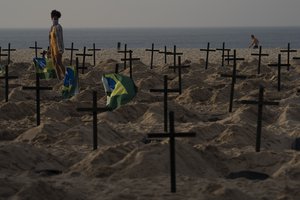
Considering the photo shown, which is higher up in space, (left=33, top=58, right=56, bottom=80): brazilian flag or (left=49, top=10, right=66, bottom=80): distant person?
(left=49, top=10, right=66, bottom=80): distant person

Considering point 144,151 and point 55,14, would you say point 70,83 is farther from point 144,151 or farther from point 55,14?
point 144,151

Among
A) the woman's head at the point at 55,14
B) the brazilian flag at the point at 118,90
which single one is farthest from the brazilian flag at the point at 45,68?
the brazilian flag at the point at 118,90

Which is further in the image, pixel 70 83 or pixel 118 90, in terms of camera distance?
pixel 70 83

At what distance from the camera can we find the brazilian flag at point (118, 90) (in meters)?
14.4

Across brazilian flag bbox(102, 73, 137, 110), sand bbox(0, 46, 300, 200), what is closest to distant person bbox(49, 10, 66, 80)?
sand bbox(0, 46, 300, 200)

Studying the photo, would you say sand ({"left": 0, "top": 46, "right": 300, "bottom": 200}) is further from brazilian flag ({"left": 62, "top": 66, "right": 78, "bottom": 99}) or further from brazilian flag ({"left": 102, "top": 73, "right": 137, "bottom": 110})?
brazilian flag ({"left": 102, "top": 73, "right": 137, "bottom": 110})

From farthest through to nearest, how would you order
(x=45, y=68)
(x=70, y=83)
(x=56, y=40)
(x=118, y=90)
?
(x=45, y=68)
(x=56, y=40)
(x=70, y=83)
(x=118, y=90)

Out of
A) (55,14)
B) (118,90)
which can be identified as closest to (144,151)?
(118,90)

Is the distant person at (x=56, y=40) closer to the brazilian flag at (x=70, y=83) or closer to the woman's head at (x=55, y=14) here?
the woman's head at (x=55, y=14)

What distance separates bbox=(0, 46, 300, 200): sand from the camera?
870cm

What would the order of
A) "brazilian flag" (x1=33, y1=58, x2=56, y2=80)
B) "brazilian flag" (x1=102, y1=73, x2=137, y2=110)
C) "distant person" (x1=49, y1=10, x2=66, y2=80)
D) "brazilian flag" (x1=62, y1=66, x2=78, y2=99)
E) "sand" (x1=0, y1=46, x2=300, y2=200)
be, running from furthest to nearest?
"brazilian flag" (x1=33, y1=58, x2=56, y2=80)
"distant person" (x1=49, y1=10, x2=66, y2=80)
"brazilian flag" (x1=62, y1=66, x2=78, y2=99)
"brazilian flag" (x1=102, y1=73, x2=137, y2=110)
"sand" (x1=0, y1=46, x2=300, y2=200)

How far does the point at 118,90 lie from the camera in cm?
1448

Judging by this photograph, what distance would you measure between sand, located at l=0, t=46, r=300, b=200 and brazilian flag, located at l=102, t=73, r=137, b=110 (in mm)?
526

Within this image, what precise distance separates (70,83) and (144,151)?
728 cm
